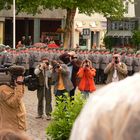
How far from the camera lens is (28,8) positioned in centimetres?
4119

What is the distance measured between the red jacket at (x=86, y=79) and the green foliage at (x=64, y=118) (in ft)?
29.3

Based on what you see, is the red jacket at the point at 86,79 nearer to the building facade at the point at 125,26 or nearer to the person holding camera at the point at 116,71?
the person holding camera at the point at 116,71

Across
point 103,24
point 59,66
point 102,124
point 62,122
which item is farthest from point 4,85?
point 103,24

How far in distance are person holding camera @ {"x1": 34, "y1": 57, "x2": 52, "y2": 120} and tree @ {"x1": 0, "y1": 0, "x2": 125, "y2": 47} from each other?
82.2ft

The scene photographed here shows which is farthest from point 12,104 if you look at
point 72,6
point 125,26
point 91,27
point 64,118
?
point 125,26

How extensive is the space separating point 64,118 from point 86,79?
9.57 meters

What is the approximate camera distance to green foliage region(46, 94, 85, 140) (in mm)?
7910

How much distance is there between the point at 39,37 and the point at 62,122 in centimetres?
5263

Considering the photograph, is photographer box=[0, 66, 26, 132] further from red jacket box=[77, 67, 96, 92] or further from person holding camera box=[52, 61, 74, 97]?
red jacket box=[77, 67, 96, 92]

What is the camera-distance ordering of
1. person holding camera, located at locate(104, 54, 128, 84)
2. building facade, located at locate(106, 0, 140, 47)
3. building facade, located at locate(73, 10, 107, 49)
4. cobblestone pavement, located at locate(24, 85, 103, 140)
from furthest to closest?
building facade, located at locate(106, 0, 140, 47) → building facade, located at locate(73, 10, 107, 49) → person holding camera, located at locate(104, 54, 128, 84) → cobblestone pavement, located at locate(24, 85, 103, 140)

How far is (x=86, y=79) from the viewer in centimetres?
1764

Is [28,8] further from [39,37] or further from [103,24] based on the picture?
[103,24]

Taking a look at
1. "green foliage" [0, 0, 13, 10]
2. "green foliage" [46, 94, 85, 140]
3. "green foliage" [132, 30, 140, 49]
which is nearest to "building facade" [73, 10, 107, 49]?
"green foliage" [132, 30, 140, 49]

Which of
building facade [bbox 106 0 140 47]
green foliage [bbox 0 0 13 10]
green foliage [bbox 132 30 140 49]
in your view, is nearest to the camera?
green foliage [bbox 0 0 13 10]
